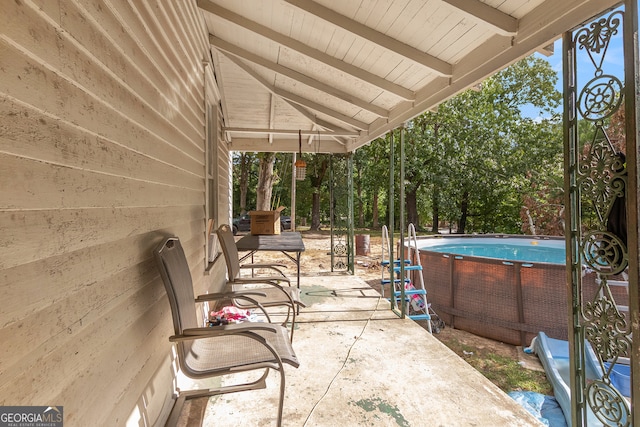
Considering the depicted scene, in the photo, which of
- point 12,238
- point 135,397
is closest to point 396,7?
point 12,238

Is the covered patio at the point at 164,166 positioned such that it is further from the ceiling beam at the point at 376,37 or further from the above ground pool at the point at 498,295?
the above ground pool at the point at 498,295

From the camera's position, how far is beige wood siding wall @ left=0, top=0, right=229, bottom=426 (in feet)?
2.41

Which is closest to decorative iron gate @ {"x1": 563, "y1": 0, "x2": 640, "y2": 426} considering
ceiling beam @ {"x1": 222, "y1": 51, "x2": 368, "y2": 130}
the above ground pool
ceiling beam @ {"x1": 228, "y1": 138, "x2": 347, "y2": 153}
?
ceiling beam @ {"x1": 222, "y1": 51, "x2": 368, "y2": 130}

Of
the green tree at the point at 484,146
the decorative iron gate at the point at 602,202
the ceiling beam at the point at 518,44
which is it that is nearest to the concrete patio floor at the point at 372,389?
the decorative iron gate at the point at 602,202

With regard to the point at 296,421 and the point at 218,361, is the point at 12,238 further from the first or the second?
the point at 296,421

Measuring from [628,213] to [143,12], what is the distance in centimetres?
249

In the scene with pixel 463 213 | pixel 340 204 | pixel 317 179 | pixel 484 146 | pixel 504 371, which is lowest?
pixel 504 371

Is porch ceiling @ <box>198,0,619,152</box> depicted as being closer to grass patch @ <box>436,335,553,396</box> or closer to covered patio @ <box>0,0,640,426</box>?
covered patio @ <box>0,0,640,426</box>

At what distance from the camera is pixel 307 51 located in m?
3.18

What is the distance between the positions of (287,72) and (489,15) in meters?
2.41

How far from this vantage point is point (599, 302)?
1695 mm

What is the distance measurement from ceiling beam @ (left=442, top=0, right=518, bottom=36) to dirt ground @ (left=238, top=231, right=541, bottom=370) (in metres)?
4.42

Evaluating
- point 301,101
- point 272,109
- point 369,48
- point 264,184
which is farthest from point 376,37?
point 264,184

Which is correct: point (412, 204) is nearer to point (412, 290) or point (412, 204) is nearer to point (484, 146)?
point (484, 146)
